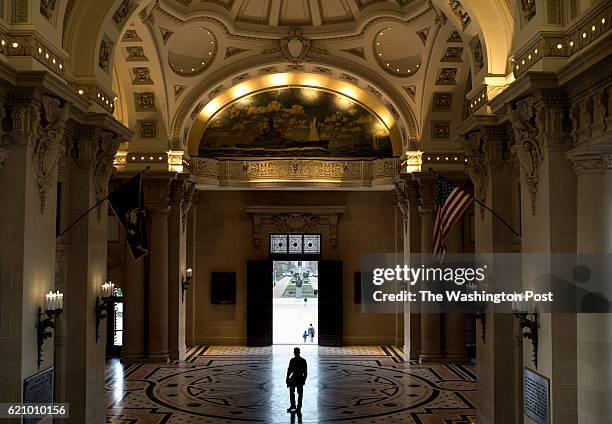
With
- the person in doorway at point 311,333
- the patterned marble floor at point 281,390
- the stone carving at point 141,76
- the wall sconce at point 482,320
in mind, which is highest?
the stone carving at point 141,76

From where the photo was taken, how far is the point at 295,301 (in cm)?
3250

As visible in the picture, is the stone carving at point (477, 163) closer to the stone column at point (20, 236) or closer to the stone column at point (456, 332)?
the stone column at point (20, 236)

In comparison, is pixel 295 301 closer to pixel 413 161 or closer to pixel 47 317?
pixel 413 161

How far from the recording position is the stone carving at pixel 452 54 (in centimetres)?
1981

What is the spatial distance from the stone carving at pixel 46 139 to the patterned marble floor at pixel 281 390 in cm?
685

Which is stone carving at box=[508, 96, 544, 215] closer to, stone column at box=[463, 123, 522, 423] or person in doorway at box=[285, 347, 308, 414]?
stone column at box=[463, 123, 522, 423]

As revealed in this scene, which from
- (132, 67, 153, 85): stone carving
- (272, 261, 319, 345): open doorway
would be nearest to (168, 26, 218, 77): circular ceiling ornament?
(132, 67, 153, 85): stone carving

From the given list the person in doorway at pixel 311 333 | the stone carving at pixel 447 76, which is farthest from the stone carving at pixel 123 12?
the person in doorway at pixel 311 333

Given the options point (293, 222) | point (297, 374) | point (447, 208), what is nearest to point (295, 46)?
point (293, 222)

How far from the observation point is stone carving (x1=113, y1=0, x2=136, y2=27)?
13.5 meters

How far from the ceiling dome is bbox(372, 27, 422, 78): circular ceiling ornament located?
44.2 inches

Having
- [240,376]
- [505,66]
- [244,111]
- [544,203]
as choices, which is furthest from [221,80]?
[544,203]

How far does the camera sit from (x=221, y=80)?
22.4 meters

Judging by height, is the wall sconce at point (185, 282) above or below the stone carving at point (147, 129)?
below
